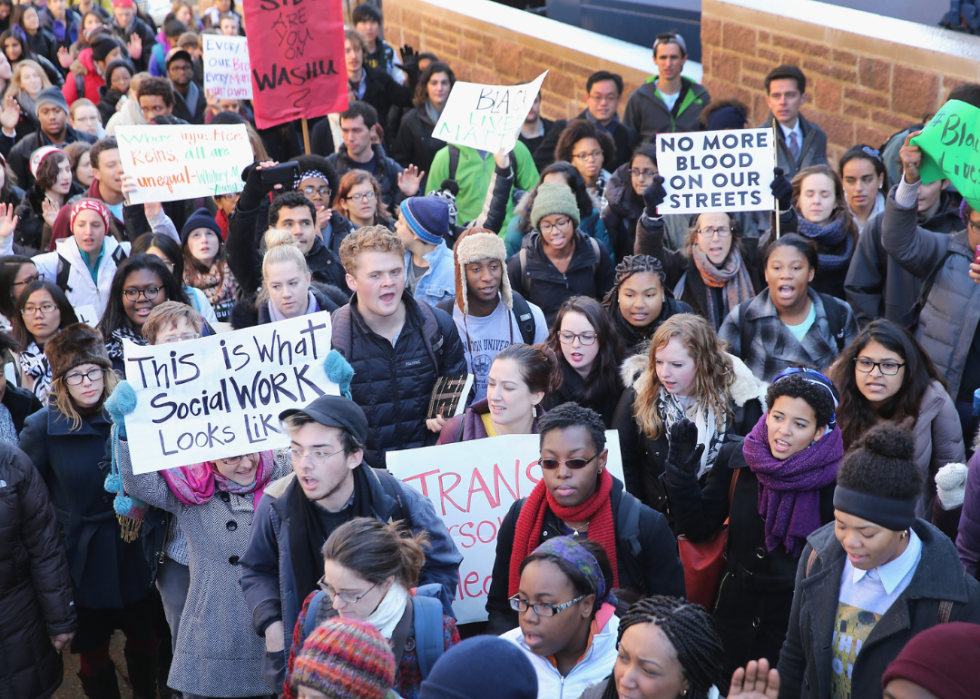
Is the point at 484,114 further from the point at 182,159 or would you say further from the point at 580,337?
the point at 580,337

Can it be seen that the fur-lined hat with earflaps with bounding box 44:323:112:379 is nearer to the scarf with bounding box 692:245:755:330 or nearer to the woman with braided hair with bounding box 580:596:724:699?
the woman with braided hair with bounding box 580:596:724:699

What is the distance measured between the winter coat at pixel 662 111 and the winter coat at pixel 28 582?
660 cm

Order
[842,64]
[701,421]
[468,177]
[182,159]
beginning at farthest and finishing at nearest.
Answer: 1. [842,64]
2. [468,177]
3. [182,159]
4. [701,421]

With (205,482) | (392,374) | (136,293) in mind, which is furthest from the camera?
(136,293)

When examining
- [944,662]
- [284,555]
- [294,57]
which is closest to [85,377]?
[284,555]

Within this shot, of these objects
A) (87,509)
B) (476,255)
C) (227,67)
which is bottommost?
(87,509)

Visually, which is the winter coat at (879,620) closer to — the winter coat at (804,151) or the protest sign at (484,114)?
the protest sign at (484,114)

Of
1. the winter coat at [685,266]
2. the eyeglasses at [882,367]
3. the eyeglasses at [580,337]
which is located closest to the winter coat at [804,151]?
the winter coat at [685,266]

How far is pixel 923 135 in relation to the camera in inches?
208

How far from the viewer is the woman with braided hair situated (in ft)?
8.99

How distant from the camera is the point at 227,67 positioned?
32.9ft

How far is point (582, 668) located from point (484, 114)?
528 cm

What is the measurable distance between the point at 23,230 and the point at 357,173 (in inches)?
117

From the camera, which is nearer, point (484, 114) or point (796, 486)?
point (796, 486)
